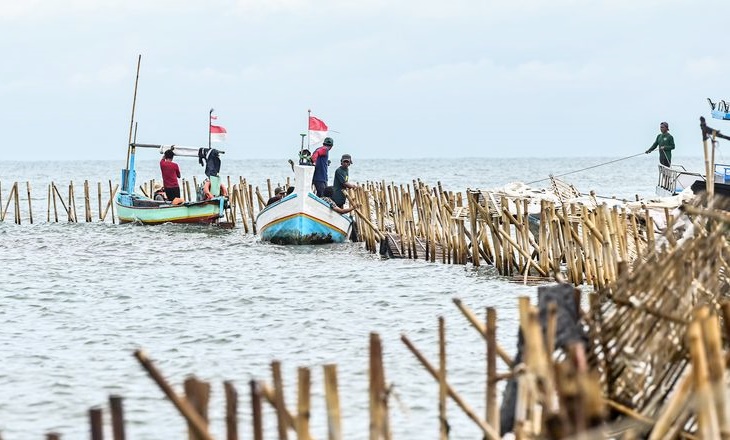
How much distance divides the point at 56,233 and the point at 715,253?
87.1 ft

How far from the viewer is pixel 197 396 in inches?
195

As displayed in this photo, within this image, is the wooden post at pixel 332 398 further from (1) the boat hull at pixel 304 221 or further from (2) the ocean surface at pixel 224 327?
(1) the boat hull at pixel 304 221

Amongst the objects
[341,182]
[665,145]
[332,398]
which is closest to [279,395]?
[332,398]

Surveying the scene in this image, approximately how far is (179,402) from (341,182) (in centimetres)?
2033

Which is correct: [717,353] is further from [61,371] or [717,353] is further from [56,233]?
[56,233]

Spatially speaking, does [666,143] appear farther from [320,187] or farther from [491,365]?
[491,365]

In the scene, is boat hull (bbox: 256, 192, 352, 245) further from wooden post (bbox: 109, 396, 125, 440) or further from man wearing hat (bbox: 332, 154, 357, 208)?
wooden post (bbox: 109, 396, 125, 440)

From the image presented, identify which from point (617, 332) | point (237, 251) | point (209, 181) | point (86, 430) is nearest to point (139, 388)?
point (86, 430)

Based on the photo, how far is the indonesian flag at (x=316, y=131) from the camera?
25925mm

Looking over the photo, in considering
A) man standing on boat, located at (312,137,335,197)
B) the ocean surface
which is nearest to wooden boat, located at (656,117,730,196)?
the ocean surface

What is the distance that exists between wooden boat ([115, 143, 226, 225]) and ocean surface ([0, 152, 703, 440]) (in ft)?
9.51

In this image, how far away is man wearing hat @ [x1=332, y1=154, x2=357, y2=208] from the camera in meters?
24.3

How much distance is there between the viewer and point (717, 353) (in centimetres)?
454

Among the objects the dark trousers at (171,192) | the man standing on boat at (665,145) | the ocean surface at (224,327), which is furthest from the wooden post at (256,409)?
the dark trousers at (171,192)
